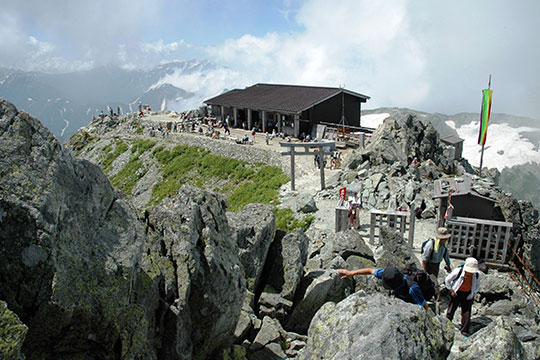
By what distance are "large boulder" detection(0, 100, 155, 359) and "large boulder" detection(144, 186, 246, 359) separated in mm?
654

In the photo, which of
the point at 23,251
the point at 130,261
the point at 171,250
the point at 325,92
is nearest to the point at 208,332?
the point at 171,250

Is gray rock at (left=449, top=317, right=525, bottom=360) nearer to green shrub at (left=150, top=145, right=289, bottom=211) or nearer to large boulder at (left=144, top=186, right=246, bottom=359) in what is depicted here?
large boulder at (left=144, top=186, right=246, bottom=359)

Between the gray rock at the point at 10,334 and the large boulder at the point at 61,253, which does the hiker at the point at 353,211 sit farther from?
the gray rock at the point at 10,334

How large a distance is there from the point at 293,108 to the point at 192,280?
3617 centimetres

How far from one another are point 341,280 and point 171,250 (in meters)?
4.80

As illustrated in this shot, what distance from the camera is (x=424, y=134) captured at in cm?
3594

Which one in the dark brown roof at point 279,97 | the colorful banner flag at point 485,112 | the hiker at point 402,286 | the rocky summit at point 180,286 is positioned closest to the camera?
the rocky summit at point 180,286

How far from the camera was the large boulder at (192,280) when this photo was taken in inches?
251

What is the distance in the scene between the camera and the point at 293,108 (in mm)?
41469

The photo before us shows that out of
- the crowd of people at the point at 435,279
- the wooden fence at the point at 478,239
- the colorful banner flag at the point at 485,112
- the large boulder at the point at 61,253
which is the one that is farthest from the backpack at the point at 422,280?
the colorful banner flag at the point at 485,112

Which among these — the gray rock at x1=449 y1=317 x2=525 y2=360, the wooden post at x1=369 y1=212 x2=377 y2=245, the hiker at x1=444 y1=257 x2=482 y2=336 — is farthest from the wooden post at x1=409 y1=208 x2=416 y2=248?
the gray rock at x1=449 y1=317 x2=525 y2=360

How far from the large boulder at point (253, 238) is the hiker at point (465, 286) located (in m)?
4.69

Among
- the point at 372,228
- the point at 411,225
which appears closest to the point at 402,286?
the point at 411,225

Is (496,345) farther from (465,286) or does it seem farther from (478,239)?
(478,239)
